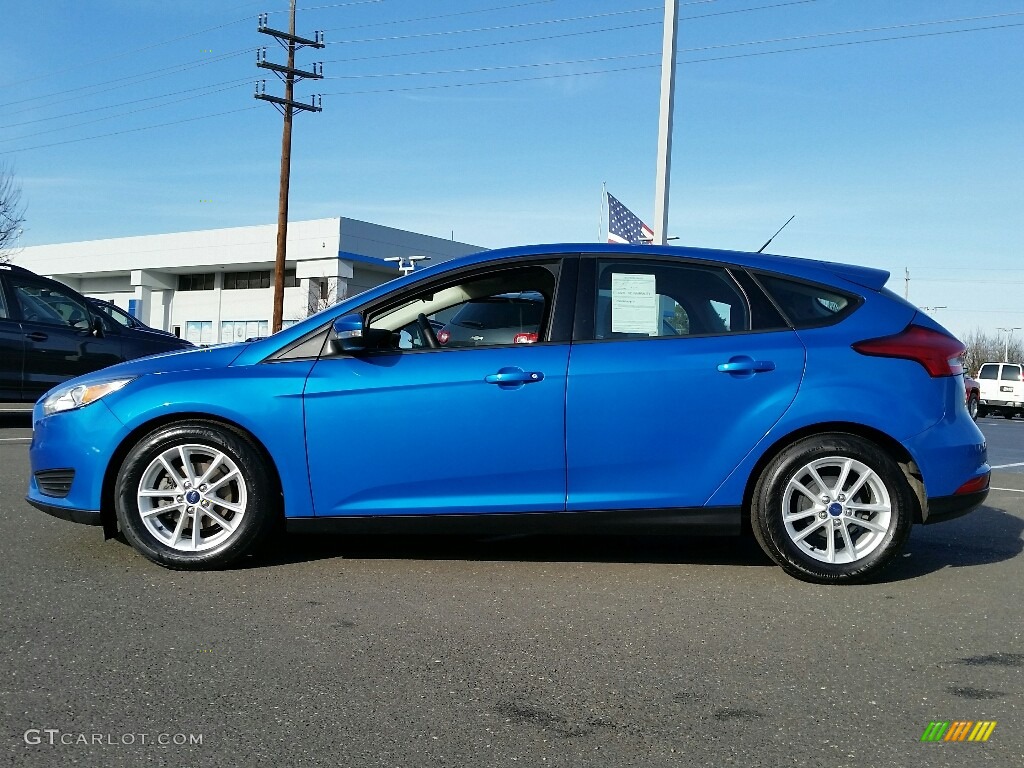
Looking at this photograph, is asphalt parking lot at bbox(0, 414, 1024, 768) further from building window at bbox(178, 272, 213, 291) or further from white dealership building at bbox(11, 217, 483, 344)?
building window at bbox(178, 272, 213, 291)

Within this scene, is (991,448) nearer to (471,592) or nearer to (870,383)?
(870,383)

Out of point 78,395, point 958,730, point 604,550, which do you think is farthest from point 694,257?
point 78,395

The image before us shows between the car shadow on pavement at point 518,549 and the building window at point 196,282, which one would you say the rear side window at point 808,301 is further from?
the building window at point 196,282

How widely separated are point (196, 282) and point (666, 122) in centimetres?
5254

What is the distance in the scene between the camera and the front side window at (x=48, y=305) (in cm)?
1175

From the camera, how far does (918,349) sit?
189 inches

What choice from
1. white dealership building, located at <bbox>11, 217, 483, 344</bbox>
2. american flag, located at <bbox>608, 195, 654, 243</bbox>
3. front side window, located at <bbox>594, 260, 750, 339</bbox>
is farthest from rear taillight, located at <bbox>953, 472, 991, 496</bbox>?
white dealership building, located at <bbox>11, 217, 483, 344</bbox>

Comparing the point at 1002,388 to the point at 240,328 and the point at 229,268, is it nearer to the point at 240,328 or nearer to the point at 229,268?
the point at 240,328

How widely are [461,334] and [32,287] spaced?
8.82 meters

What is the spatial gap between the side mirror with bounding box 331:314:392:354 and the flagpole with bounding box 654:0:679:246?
9.15 m

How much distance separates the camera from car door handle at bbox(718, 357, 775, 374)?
4.70 metres

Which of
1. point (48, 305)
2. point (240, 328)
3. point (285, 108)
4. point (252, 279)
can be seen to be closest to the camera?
point (48, 305)

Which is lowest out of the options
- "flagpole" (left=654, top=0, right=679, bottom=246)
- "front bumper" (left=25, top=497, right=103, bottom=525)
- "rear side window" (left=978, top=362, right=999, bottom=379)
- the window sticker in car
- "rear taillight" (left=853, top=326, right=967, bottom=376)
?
"front bumper" (left=25, top=497, right=103, bottom=525)

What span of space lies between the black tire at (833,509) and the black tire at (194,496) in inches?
92.2
